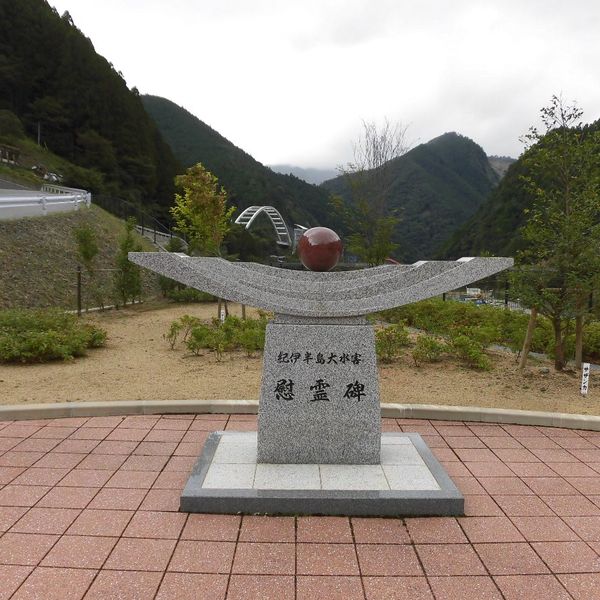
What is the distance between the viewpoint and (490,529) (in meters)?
3.44

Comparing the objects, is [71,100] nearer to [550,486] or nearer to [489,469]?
[489,469]

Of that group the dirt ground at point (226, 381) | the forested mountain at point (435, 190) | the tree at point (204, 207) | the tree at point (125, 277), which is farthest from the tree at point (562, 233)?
the forested mountain at point (435, 190)

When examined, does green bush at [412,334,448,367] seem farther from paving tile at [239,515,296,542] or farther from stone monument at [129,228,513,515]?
paving tile at [239,515,296,542]

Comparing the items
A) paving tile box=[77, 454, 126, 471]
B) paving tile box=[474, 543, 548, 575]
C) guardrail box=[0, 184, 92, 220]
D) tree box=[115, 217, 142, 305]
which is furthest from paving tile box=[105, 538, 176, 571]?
guardrail box=[0, 184, 92, 220]

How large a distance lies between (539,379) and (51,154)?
43861 mm

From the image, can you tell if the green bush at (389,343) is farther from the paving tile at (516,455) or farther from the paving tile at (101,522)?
the paving tile at (101,522)

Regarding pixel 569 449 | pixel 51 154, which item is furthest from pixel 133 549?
pixel 51 154

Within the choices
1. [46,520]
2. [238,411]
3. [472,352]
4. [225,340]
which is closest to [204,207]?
[225,340]

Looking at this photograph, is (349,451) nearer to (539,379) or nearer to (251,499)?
(251,499)

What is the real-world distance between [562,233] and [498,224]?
1330 inches

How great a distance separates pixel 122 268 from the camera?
15.2 m

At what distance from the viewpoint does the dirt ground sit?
20.4 ft

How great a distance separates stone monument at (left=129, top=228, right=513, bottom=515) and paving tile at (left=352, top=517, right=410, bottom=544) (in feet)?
0.66

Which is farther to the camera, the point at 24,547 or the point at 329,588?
the point at 24,547
